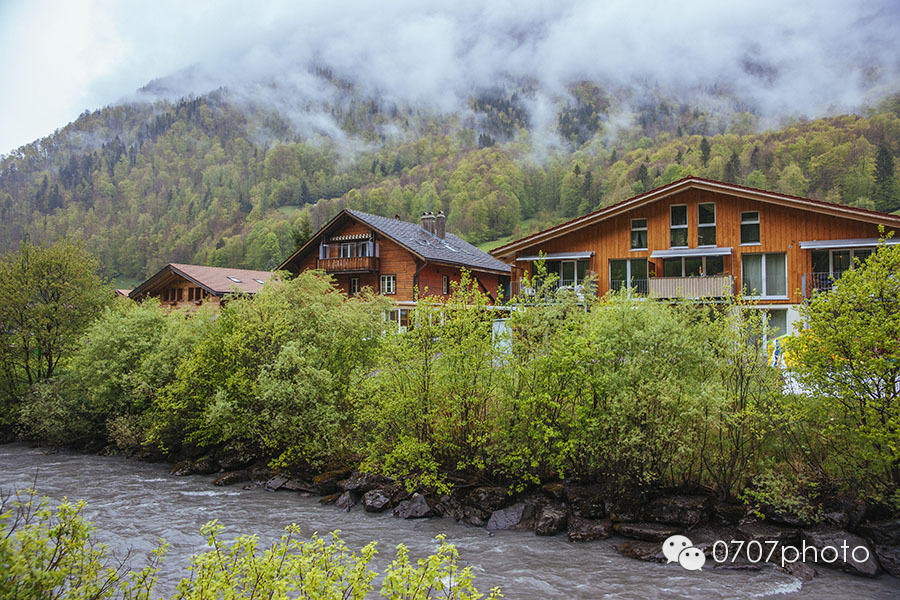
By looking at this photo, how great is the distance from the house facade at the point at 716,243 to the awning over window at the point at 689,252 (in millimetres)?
46

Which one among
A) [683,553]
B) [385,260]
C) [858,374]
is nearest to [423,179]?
[385,260]

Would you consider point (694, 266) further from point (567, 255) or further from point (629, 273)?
point (567, 255)

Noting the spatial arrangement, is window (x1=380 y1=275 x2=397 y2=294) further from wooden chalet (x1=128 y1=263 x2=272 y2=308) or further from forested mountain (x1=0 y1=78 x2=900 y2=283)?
forested mountain (x1=0 y1=78 x2=900 y2=283)

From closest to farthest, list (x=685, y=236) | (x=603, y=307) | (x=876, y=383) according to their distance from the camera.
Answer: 1. (x=876, y=383)
2. (x=603, y=307)
3. (x=685, y=236)

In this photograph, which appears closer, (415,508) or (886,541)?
(886,541)

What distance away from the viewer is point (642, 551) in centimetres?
1501

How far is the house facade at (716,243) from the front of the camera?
26375mm

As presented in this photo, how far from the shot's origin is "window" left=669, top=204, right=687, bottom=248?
2923 cm

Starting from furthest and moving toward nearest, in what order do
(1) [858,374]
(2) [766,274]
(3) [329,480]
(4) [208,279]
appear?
(4) [208,279] < (2) [766,274] < (3) [329,480] < (1) [858,374]

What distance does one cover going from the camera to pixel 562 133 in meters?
190

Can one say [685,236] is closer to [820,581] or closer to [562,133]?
[820,581]

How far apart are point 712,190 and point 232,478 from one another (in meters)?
25.2

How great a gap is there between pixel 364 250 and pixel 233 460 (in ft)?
71.3

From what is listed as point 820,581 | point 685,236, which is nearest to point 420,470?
point 820,581
